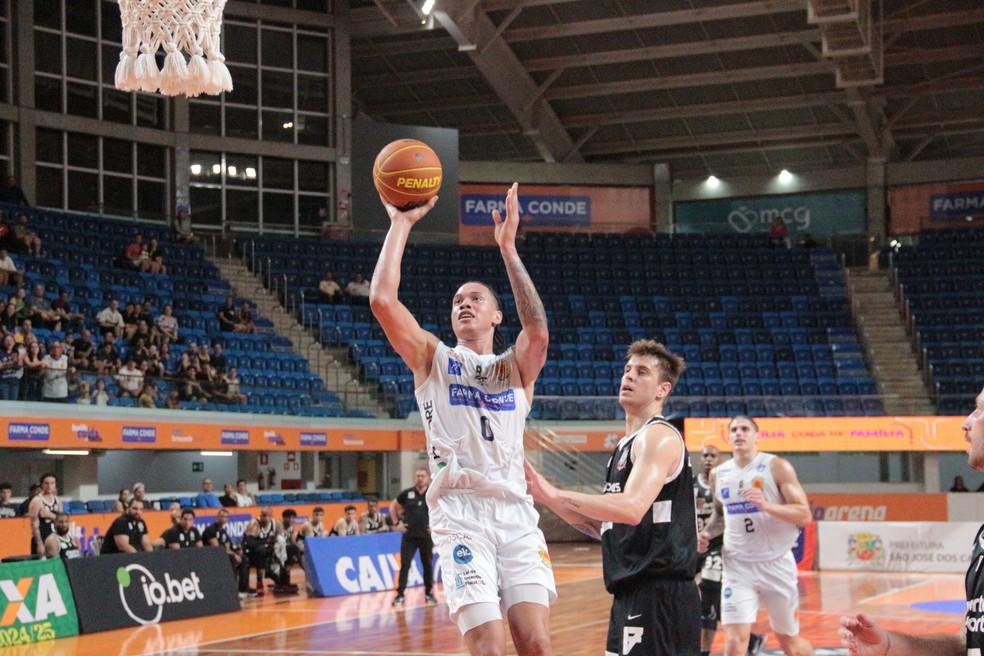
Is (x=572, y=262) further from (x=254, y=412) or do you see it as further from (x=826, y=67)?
(x=254, y=412)

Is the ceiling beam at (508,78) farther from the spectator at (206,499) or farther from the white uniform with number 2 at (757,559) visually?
the white uniform with number 2 at (757,559)

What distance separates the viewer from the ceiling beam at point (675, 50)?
31641 millimetres

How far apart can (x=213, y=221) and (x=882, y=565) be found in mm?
17430

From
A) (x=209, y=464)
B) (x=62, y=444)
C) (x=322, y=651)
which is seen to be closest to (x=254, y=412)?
(x=209, y=464)

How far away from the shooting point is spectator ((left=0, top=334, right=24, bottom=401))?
18.5m

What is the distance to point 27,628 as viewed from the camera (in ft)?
41.8

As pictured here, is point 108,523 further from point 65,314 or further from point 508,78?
point 508,78

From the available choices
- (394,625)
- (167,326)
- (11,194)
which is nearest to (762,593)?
(394,625)

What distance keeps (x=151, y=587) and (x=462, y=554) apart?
974 centimetres

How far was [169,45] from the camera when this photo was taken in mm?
11469

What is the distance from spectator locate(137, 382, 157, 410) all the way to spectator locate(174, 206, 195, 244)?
8.67 meters

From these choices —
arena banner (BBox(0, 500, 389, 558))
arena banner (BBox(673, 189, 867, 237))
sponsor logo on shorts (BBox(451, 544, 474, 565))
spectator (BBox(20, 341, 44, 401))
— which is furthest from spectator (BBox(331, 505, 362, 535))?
arena banner (BBox(673, 189, 867, 237))

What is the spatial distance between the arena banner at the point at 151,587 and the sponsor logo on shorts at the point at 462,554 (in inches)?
349

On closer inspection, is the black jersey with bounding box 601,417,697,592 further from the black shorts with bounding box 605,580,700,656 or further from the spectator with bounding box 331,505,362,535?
the spectator with bounding box 331,505,362,535
